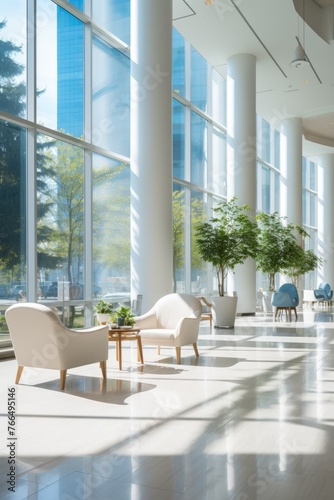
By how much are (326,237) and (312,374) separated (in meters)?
21.6

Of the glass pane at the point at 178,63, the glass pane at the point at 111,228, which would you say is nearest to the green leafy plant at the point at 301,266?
the glass pane at the point at 178,63

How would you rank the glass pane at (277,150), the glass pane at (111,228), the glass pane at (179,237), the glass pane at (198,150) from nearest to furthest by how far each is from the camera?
1. the glass pane at (111,228)
2. the glass pane at (179,237)
3. the glass pane at (198,150)
4. the glass pane at (277,150)

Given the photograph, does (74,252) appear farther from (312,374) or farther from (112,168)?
(312,374)

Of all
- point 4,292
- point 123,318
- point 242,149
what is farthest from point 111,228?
point 242,149

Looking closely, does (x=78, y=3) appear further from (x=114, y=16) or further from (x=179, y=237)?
(x=179, y=237)

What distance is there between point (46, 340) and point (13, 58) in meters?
5.22

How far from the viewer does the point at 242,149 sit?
50.8 feet

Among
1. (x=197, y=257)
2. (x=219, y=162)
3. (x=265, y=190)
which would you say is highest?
(x=219, y=162)

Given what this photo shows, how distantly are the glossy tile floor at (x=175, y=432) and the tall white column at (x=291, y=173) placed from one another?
545 inches

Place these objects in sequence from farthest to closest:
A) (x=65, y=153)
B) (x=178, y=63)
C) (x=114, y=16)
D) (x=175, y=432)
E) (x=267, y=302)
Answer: (x=267, y=302) → (x=178, y=63) → (x=114, y=16) → (x=65, y=153) → (x=175, y=432)

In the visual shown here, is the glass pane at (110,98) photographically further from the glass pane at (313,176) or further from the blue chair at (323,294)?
the glass pane at (313,176)

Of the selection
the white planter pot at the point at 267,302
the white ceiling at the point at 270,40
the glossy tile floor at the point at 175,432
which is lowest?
the glossy tile floor at the point at 175,432

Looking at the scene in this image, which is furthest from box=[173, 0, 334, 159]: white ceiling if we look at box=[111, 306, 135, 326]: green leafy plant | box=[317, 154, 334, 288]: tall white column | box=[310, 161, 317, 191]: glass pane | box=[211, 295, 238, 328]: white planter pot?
box=[111, 306, 135, 326]: green leafy plant

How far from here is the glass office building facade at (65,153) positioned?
338 inches
